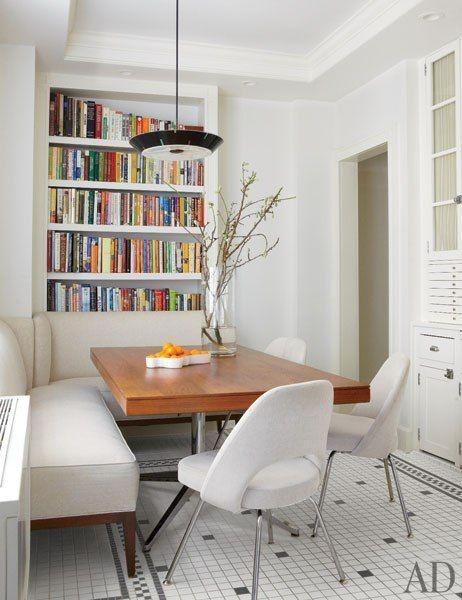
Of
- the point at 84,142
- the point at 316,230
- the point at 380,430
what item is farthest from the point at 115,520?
the point at 316,230

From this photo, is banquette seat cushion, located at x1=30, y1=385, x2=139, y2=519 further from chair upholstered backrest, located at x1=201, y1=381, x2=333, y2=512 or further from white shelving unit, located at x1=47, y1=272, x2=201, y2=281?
white shelving unit, located at x1=47, y1=272, x2=201, y2=281

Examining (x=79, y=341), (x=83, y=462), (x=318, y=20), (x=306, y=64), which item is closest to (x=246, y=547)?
(x=83, y=462)

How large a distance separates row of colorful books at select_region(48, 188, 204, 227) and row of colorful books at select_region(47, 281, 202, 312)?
496 millimetres

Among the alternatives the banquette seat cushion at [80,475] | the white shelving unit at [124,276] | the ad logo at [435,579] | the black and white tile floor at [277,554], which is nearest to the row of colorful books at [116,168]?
the white shelving unit at [124,276]

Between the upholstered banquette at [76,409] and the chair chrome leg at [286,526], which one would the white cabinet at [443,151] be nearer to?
the upholstered banquette at [76,409]

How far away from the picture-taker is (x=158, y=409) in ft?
7.22

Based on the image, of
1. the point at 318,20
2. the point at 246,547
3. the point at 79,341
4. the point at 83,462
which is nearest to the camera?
the point at 83,462

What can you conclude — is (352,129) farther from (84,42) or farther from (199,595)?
(199,595)

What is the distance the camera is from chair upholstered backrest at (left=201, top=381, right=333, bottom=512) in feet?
6.37

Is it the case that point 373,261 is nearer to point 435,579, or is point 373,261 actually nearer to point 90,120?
point 90,120

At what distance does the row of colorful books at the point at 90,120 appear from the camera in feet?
15.6

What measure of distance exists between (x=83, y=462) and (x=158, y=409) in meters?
0.43

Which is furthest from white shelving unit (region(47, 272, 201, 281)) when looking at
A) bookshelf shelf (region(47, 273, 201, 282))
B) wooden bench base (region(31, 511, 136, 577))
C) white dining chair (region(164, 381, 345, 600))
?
white dining chair (region(164, 381, 345, 600))

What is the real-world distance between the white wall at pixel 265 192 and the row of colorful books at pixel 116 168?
0.34 meters
